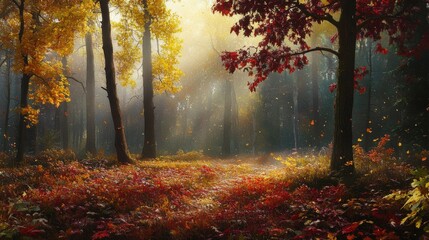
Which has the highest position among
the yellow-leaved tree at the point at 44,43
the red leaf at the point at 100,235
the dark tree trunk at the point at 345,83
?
the yellow-leaved tree at the point at 44,43

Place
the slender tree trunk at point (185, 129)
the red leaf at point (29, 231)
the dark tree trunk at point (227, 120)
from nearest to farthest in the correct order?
the red leaf at point (29, 231)
the dark tree trunk at point (227, 120)
the slender tree trunk at point (185, 129)

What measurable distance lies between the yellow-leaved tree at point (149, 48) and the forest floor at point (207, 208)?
8.76 meters

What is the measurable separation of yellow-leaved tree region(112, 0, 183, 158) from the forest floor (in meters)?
8.76

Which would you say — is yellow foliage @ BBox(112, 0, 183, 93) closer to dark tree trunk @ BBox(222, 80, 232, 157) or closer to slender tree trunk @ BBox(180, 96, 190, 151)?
dark tree trunk @ BBox(222, 80, 232, 157)

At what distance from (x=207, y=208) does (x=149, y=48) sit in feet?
45.0

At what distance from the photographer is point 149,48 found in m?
19.4

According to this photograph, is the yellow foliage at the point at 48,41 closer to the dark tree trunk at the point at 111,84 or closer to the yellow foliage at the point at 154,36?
the dark tree trunk at the point at 111,84

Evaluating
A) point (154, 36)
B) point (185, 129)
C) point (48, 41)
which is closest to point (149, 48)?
point (154, 36)

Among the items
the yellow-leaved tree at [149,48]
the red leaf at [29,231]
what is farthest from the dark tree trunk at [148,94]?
the red leaf at [29,231]

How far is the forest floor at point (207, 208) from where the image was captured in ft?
17.5

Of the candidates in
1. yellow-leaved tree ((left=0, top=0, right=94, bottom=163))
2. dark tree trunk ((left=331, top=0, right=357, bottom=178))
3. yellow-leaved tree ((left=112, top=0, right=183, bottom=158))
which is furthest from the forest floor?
yellow-leaved tree ((left=112, top=0, right=183, bottom=158))

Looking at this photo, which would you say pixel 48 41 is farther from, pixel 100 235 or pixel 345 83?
pixel 345 83

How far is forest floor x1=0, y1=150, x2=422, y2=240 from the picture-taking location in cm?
534

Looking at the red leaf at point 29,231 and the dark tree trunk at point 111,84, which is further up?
the dark tree trunk at point 111,84
